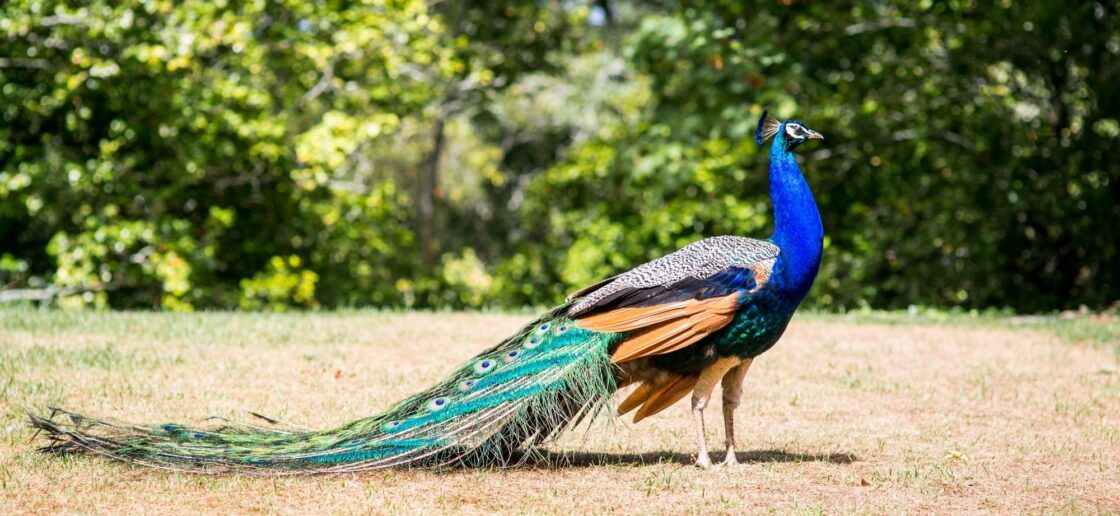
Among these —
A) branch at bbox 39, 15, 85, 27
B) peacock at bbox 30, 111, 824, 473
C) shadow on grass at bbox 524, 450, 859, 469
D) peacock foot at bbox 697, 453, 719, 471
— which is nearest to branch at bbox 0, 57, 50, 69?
branch at bbox 39, 15, 85, 27

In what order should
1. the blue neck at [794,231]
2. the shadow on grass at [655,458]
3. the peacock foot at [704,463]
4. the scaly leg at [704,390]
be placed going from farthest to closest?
the shadow on grass at [655,458] < the peacock foot at [704,463] < the scaly leg at [704,390] < the blue neck at [794,231]

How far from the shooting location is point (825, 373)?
28.7ft

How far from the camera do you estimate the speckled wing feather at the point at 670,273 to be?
5.67m

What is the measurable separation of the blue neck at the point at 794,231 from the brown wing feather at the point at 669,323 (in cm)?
30

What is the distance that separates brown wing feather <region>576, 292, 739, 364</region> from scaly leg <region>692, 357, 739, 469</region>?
0.27 meters

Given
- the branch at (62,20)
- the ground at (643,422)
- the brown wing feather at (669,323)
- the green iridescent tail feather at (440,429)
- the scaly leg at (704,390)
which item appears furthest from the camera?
the branch at (62,20)

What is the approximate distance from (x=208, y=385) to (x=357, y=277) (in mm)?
7355

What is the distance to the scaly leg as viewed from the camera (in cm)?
581

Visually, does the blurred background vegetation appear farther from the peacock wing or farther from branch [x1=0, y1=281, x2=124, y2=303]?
the peacock wing

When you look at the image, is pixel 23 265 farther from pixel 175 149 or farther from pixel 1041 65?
pixel 1041 65

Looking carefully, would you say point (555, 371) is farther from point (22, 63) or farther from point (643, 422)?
point (22, 63)

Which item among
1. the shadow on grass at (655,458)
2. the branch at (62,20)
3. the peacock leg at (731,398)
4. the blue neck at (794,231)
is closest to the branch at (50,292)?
the branch at (62,20)

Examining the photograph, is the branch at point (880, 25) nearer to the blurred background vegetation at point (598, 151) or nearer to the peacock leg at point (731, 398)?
the blurred background vegetation at point (598, 151)

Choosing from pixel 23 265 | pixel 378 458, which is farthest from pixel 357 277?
pixel 378 458
